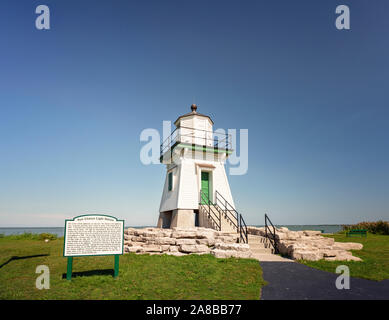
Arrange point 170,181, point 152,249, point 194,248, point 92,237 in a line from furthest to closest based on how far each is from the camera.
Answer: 1. point 170,181
2. point 152,249
3. point 194,248
4. point 92,237

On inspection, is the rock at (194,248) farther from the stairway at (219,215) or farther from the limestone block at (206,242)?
the stairway at (219,215)

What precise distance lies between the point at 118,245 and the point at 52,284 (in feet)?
6.20

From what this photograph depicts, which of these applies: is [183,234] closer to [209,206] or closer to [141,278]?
[209,206]

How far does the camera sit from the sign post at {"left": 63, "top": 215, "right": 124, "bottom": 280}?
22.3 feet

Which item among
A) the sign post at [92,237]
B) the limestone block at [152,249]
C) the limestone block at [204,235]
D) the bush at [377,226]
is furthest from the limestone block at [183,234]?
the bush at [377,226]

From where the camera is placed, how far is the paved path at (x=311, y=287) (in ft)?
18.1

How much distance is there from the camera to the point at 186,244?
10.9 metres

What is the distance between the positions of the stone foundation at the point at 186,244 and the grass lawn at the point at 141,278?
25.6 inches

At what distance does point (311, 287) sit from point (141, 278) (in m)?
4.74

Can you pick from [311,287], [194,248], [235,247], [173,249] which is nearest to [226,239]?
[235,247]

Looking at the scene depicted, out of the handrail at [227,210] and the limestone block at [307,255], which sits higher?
the handrail at [227,210]

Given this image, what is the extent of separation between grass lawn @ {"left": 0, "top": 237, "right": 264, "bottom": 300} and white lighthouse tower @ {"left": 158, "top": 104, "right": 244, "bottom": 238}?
6.10m

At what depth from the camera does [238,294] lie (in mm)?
5559

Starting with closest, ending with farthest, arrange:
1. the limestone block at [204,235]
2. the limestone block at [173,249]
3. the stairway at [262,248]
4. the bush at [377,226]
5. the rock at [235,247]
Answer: the rock at [235,247] < the stairway at [262,248] < the limestone block at [173,249] < the limestone block at [204,235] < the bush at [377,226]
